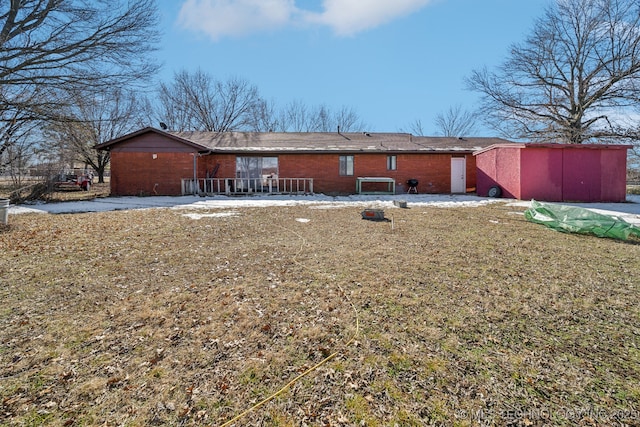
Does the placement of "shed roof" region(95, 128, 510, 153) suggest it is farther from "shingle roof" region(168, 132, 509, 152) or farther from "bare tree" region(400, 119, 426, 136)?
"bare tree" region(400, 119, 426, 136)

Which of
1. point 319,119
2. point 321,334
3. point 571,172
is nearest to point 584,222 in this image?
point 321,334

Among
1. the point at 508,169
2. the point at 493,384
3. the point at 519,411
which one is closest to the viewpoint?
the point at 519,411

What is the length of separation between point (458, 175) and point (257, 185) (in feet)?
36.3

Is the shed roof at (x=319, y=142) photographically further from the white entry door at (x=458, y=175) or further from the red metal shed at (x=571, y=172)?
the red metal shed at (x=571, y=172)

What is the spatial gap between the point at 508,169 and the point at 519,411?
1397cm

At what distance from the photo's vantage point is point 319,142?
17453mm

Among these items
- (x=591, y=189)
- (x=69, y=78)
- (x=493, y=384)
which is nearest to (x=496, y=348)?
(x=493, y=384)

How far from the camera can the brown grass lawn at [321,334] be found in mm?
1843

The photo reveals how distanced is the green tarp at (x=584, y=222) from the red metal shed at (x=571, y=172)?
5847 millimetres

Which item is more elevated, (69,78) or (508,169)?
(69,78)

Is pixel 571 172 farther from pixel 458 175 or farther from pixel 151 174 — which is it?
pixel 151 174

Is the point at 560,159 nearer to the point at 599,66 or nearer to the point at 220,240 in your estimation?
the point at 599,66

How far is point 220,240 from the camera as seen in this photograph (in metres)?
6.01

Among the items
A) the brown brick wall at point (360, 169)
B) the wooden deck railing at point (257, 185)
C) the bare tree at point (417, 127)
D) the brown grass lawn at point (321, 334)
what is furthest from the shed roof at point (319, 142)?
the bare tree at point (417, 127)
